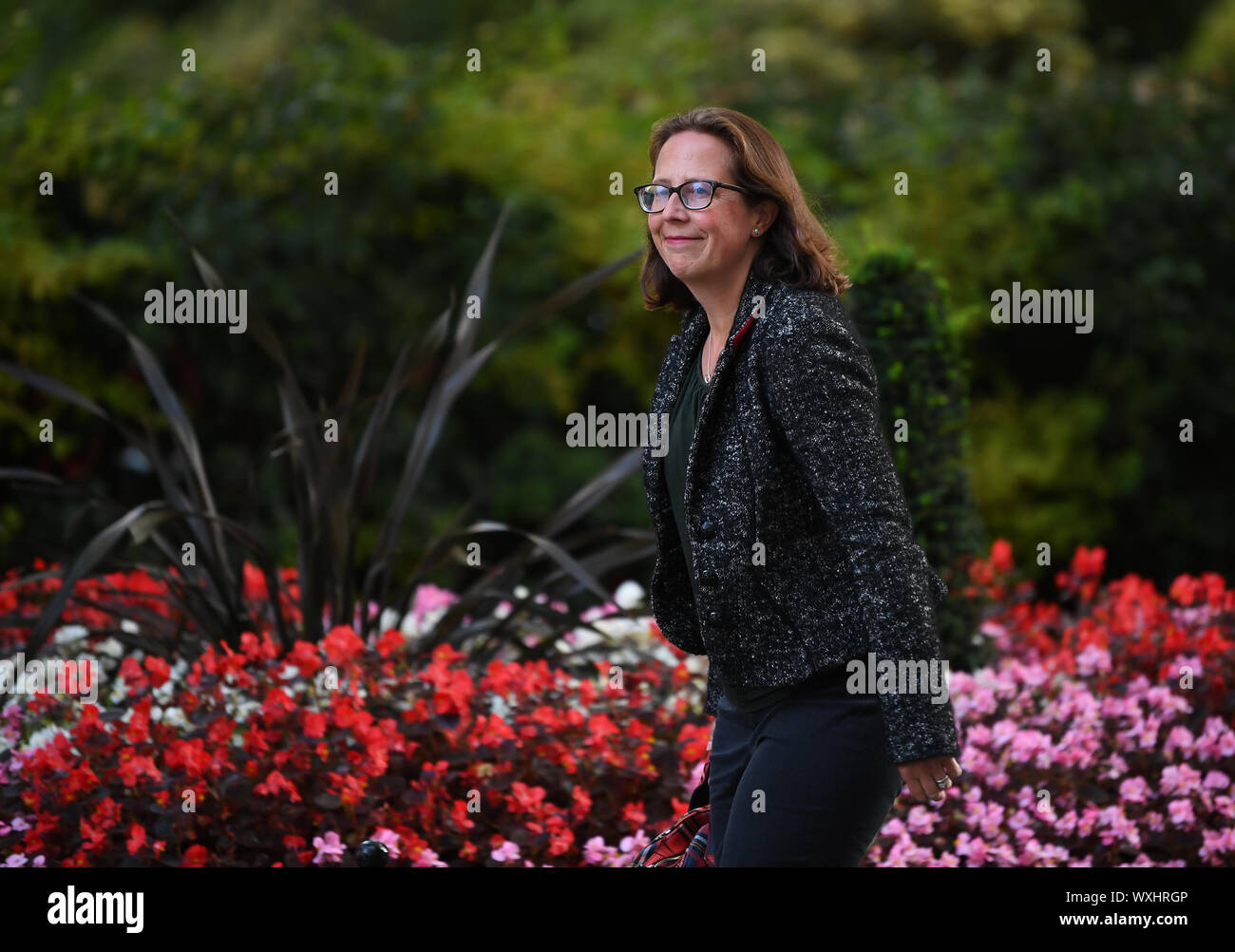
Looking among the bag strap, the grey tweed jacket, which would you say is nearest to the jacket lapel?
the grey tweed jacket

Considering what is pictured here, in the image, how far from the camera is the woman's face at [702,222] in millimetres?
2018

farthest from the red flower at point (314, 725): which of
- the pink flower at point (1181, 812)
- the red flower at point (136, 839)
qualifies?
the pink flower at point (1181, 812)

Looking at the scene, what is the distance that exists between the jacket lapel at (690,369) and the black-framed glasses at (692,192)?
14cm

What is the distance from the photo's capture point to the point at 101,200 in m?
6.10

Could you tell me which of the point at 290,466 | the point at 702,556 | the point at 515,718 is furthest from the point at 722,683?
the point at 290,466

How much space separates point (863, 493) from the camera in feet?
5.90

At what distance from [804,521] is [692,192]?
528 millimetres

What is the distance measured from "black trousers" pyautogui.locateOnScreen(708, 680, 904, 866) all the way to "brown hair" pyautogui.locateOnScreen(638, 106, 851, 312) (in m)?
0.62

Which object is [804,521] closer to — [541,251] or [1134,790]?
[1134,790]

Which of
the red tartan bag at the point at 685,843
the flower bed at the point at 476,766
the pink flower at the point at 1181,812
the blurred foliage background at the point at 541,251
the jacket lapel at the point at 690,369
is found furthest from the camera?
the blurred foliage background at the point at 541,251

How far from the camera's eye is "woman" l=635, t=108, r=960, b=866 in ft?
5.85

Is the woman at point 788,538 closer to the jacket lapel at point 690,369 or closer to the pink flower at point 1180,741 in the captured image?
the jacket lapel at point 690,369
